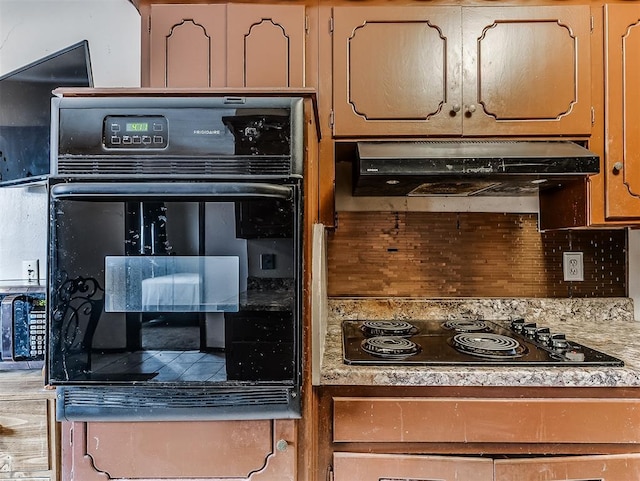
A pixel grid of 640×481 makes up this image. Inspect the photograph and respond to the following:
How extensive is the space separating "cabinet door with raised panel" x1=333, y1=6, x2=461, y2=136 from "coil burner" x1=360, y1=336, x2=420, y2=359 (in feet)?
2.27

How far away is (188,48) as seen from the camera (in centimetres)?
132

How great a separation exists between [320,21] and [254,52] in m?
0.25

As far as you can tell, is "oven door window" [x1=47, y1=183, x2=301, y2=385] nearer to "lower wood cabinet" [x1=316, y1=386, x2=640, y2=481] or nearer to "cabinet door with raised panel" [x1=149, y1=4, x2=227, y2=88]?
"lower wood cabinet" [x1=316, y1=386, x2=640, y2=481]

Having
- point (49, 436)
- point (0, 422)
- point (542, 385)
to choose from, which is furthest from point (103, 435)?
point (542, 385)

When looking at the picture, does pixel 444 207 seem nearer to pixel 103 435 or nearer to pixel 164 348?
pixel 164 348

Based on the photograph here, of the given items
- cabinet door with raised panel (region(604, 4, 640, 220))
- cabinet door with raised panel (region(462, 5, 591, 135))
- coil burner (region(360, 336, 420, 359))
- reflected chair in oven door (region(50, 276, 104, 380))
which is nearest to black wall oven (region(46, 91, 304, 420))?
reflected chair in oven door (region(50, 276, 104, 380))

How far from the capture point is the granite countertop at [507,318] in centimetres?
104

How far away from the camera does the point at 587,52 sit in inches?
51.4

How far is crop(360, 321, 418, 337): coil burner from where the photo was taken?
4.65 ft

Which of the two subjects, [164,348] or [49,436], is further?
[49,436]

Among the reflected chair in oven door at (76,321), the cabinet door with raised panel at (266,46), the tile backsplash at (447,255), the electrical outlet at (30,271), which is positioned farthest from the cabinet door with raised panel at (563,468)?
the electrical outlet at (30,271)

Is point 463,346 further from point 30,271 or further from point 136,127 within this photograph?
point 30,271

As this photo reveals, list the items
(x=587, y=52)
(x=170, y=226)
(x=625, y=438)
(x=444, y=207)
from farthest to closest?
(x=444, y=207), (x=587, y=52), (x=625, y=438), (x=170, y=226)

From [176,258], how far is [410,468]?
2.71 feet
